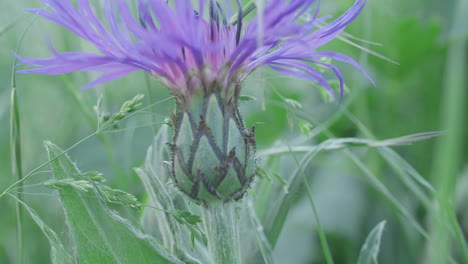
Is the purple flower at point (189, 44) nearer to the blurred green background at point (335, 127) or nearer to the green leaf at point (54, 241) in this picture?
the green leaf at point (54, 241)

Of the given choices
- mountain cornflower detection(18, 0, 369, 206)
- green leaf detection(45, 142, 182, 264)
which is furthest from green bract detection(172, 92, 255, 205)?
green leaf detection(45, 142, 182, 264)

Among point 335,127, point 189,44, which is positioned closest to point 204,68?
point 189,44

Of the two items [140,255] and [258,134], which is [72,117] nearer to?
[258,134]

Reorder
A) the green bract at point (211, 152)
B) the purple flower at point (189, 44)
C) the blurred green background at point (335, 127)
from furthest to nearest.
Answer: the blurred green background at point (335, 127)
the green bract at point (211, 152)
the purple flower at point (189, 44)

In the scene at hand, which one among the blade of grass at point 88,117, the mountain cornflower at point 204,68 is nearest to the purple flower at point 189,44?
Result: the mountain cornflower at point 204,68

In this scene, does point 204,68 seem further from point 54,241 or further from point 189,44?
point 54,241
